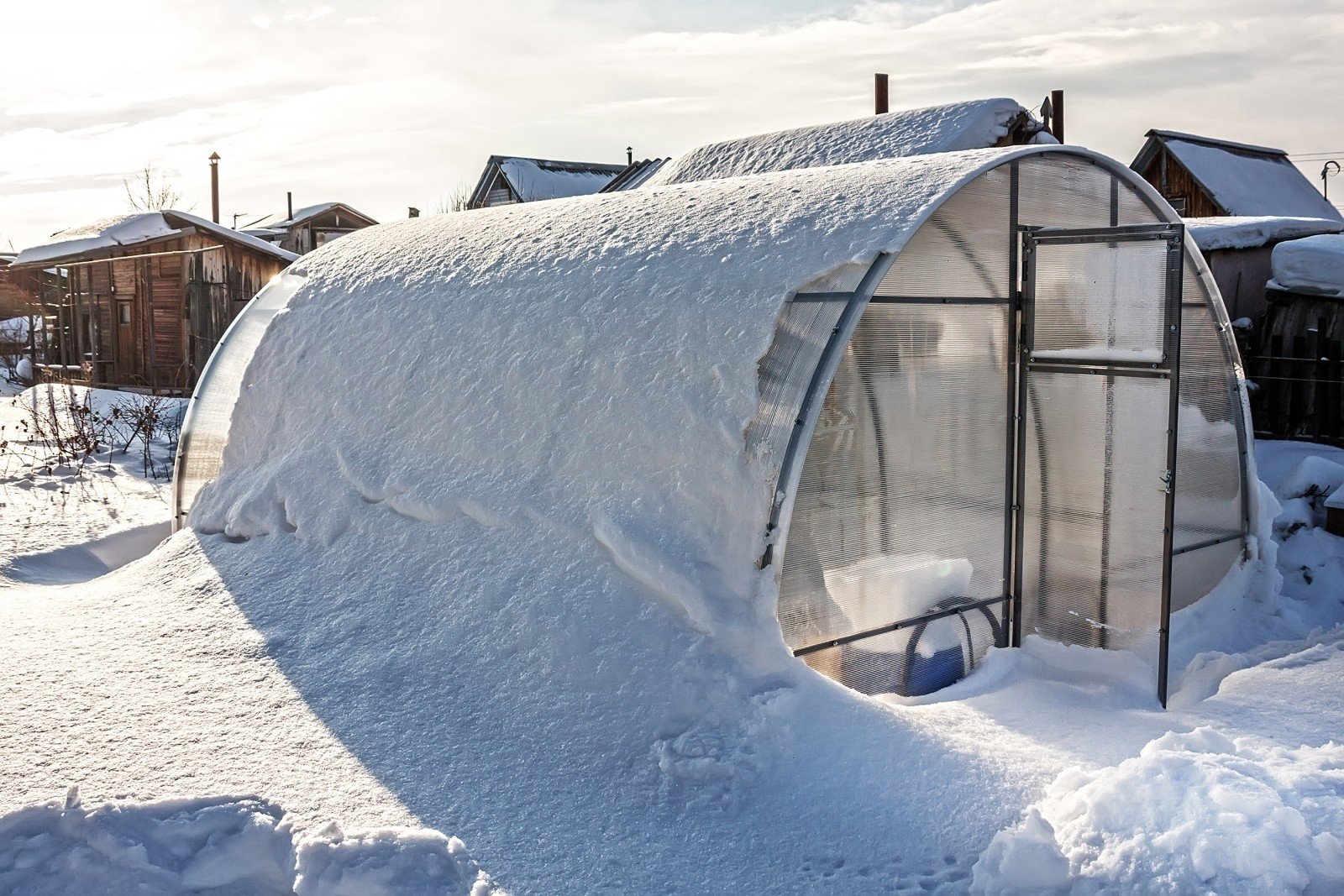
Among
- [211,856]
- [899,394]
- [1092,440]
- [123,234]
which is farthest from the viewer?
[123,234]

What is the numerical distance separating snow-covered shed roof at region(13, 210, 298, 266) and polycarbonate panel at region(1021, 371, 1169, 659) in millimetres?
15769

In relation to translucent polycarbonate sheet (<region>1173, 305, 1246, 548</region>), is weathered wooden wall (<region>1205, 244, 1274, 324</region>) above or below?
above

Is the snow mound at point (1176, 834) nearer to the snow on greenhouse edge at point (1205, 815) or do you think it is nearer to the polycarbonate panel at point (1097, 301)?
the snow on greenhouse edge at point (1205, 815)

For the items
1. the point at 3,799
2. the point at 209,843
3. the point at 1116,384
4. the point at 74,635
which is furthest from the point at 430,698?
Answer: the point at 1116,384

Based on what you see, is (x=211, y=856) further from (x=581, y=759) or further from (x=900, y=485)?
(x=900, y=485)

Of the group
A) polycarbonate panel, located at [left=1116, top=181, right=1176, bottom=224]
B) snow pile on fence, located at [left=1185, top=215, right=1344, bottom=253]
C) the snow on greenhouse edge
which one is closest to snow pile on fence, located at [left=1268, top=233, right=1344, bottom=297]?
snow pile on fence, located at [left=1185, top=215, right=1344, bottom=253]

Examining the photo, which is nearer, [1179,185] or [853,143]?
[853,143]

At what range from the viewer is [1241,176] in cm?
2044

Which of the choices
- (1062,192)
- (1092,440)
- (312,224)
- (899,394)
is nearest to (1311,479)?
(1092,440)

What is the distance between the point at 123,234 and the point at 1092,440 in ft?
68.3

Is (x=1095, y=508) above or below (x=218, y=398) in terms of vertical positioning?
below

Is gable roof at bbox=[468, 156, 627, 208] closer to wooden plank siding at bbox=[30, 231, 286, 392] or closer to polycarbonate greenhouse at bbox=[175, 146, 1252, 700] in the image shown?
wooden plank siding at bbox=[30, 231, 286, 392]

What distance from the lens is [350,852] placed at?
3.87 metres

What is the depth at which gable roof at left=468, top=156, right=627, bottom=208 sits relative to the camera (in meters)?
30.6
